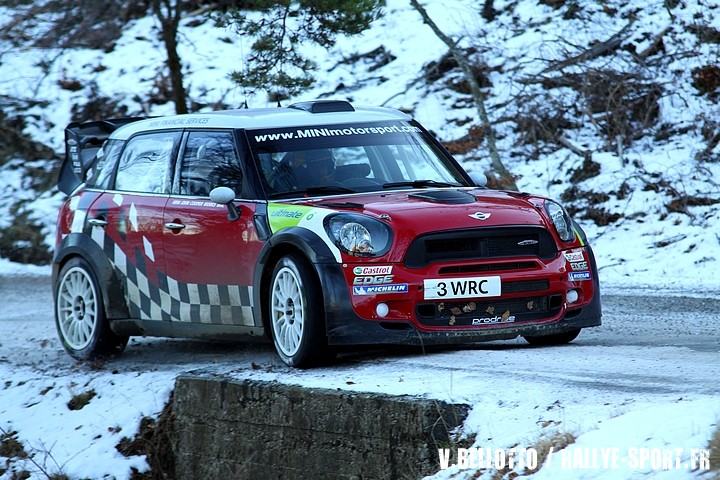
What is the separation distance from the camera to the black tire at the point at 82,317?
9.41 metres

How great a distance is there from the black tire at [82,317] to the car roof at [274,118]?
1218 mm

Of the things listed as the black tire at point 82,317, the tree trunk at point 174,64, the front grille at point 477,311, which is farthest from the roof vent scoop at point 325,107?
the tree trunk at point 174,64

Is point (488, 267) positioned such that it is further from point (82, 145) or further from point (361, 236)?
point (82, 145)

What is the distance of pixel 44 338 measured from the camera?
1113cm

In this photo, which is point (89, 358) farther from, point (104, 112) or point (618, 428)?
point (104, 112)

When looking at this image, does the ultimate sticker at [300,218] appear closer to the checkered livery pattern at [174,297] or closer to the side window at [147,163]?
the checkered livery pattern at [174,297]

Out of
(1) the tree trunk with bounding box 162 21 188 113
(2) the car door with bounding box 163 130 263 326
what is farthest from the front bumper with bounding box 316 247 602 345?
(1) the tree trunk with bounding box 162 21 188 113

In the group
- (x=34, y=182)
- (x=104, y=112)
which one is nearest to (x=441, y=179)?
(x=34, y=182)

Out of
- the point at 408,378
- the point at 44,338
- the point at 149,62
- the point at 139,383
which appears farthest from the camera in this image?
the point at 149,62

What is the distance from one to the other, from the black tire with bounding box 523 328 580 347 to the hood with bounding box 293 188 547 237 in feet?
2.56

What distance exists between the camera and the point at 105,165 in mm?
9883

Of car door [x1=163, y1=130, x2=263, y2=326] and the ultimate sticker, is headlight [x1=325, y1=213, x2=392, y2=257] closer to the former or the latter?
the ultimate sticker

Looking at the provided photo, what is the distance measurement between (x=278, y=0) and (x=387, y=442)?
8.50 meters

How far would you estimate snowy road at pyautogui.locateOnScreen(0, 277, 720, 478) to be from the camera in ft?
18.1
